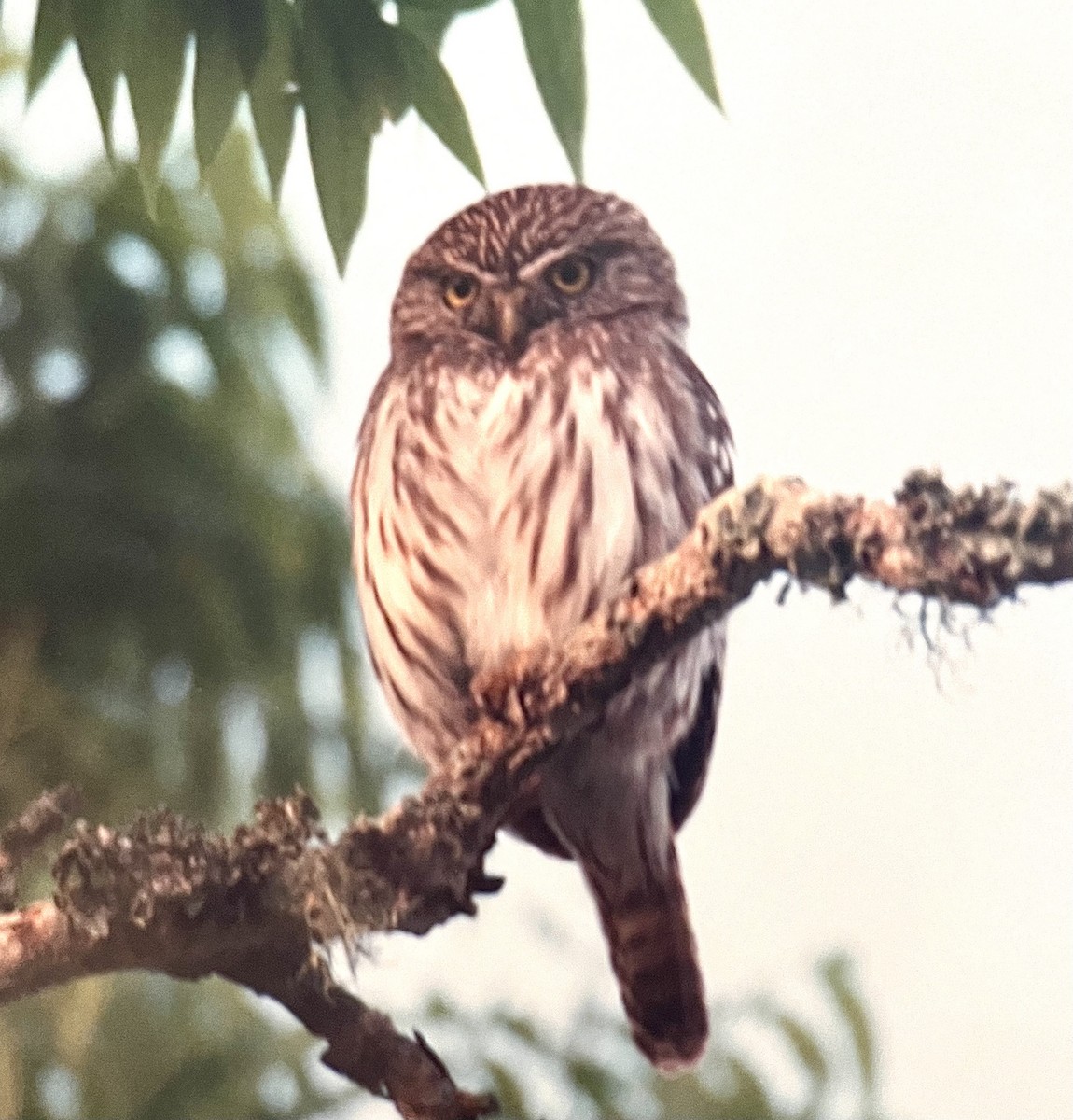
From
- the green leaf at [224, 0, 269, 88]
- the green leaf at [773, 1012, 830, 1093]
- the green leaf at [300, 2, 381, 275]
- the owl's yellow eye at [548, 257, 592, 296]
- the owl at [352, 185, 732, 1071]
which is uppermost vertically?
the green leaf at [224, 0, 269, 88]

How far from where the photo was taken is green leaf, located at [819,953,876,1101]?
35.9 inches

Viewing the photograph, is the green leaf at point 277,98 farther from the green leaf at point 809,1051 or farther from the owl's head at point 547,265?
the green leaf at point 809,1051

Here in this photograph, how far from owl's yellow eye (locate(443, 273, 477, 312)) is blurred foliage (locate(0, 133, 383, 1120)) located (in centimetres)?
12

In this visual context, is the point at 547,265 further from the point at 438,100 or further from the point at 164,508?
the point at 164,508

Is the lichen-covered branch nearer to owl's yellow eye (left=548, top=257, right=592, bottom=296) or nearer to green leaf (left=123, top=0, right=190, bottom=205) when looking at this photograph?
owl's yellow eye (left=548, top=257, right=592, bottom=296)

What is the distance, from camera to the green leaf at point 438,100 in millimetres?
1027

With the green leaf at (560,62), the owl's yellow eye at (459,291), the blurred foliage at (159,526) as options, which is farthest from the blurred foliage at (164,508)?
the green leaf at (560,62)

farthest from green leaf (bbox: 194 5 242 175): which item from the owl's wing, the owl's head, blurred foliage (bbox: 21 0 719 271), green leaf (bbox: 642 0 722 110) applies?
the owl's wing

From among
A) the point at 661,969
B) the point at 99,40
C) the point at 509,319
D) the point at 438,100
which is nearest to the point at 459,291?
the point at 509,319

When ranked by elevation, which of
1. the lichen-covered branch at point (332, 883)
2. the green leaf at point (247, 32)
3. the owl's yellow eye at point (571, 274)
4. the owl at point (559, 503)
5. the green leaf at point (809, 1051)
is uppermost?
the green leaf at point (247, 32)

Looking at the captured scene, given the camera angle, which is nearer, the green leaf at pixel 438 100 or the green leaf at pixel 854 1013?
the green leaf at pixel 854 1013

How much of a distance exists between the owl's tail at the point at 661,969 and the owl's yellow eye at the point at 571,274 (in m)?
0.44

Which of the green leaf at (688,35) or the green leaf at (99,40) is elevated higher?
the green leaf at (99,40)

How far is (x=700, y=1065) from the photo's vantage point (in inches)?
36.8
